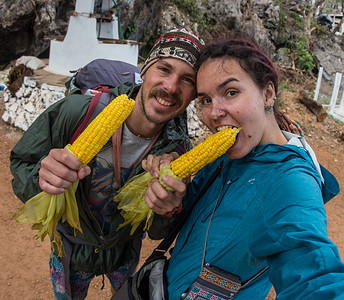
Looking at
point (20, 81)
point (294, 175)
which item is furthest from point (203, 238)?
point (20, 81)

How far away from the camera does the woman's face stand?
1.37 m

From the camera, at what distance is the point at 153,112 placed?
1.93m

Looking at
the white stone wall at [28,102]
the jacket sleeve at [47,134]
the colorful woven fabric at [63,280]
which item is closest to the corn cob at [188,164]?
the jacket sleeve at [47,134]

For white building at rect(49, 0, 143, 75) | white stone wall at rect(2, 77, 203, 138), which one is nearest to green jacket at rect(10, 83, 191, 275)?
white stone wall at rect(2, 77, 203, 138)

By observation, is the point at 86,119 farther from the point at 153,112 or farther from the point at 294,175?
the point at 294,175

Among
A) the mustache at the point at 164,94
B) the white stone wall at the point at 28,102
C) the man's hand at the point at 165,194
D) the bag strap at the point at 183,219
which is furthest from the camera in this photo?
Result: the white stone wall at the point at 28,102

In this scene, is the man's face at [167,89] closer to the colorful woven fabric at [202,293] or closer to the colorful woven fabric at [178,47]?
the colorful woven fabric at [178,47]

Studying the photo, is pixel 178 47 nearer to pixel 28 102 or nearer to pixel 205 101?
pixel 205 101

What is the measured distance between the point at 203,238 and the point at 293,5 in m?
26.3

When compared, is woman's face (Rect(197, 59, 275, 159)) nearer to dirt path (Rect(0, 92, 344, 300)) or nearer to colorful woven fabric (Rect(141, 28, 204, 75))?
colorful woven fabric (Rect(141, 28, 204, 75))

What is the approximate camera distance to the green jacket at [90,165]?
5.85ft

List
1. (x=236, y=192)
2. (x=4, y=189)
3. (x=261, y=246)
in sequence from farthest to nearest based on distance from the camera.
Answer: (x=4, y=189)
(x=236, y=192)
(x=261, y=246)

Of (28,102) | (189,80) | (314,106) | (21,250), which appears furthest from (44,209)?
(314,106)

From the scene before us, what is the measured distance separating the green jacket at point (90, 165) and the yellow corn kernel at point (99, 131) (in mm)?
442
